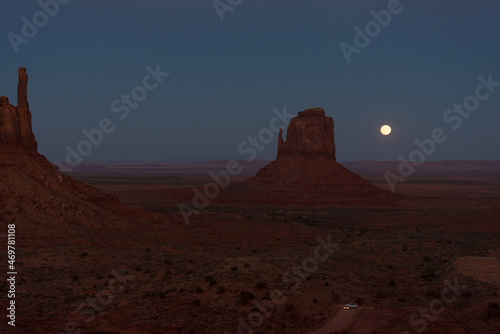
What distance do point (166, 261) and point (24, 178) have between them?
682 inches

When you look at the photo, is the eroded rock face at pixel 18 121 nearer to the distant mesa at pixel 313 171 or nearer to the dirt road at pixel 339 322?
the dirt road at pixel 339 322

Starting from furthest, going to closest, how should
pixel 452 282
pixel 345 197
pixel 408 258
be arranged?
pixel 345 197, pixel 408 258, pixel 452 282

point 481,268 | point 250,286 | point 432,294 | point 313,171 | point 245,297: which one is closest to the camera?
point 245,297

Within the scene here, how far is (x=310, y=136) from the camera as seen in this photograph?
395ft

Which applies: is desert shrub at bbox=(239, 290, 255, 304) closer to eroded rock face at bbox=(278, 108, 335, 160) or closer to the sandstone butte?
the sandstone butte

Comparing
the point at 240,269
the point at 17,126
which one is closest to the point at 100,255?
the point at 240,269

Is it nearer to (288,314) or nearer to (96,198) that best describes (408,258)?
(288,314)

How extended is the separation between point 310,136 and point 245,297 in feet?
340

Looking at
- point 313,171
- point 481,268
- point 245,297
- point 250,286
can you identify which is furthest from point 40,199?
point 313,171

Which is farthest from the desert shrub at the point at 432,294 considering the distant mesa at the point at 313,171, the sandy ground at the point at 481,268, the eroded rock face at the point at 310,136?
the eroded rock face at the point at 310,136

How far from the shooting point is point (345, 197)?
331ft

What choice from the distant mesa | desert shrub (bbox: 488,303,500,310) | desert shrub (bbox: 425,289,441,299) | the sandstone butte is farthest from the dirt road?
the distant mesa

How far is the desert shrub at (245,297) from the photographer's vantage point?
735 inches

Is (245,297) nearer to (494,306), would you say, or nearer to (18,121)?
(494,306)
